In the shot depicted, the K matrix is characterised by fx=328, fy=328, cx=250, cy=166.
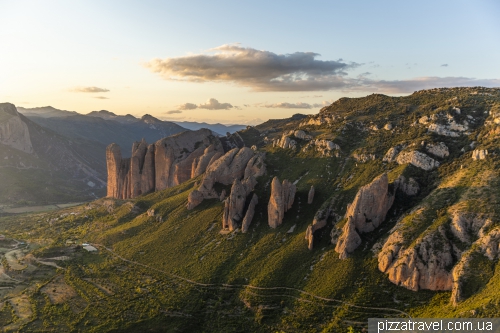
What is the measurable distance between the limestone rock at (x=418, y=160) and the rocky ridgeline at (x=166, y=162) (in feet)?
280

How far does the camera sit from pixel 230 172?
141375 mm

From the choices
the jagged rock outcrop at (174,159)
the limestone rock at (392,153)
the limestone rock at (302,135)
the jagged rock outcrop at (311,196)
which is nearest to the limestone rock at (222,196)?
the jagged rock outcrop at (311,196)

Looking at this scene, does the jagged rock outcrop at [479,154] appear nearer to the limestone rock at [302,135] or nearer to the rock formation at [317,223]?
the rock formation at [317,223]

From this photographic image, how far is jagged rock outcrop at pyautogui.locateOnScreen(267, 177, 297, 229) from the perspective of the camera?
112 metres

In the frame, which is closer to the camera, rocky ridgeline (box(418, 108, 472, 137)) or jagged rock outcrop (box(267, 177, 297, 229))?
jagged rock outcrop (box(267, 177, 297, 229))

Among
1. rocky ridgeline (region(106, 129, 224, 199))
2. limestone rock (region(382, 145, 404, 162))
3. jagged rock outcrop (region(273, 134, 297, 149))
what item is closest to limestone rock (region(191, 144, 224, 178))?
rocky ridgeline (region(106, 129, 224, 199))

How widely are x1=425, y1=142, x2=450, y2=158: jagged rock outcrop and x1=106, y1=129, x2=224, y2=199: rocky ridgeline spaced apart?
9302 centimetres

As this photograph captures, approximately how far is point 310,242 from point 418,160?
46.4 m

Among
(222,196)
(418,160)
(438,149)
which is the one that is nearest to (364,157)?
(418,160)

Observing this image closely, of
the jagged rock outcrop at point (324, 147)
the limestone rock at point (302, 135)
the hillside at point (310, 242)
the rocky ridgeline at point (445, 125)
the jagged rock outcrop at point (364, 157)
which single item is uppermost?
the rocky ridgeline at point (445, 125)

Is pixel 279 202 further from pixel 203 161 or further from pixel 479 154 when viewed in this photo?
pixel 203 161

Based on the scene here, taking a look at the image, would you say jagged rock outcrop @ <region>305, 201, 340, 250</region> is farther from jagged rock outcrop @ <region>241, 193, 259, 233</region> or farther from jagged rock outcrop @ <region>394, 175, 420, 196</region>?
jagged rock outcrop @ <region>241, 193, 259, 233</region>

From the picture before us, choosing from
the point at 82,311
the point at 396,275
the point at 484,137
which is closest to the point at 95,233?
the point at 82,311

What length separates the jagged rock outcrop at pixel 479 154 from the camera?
98850 millimetres
